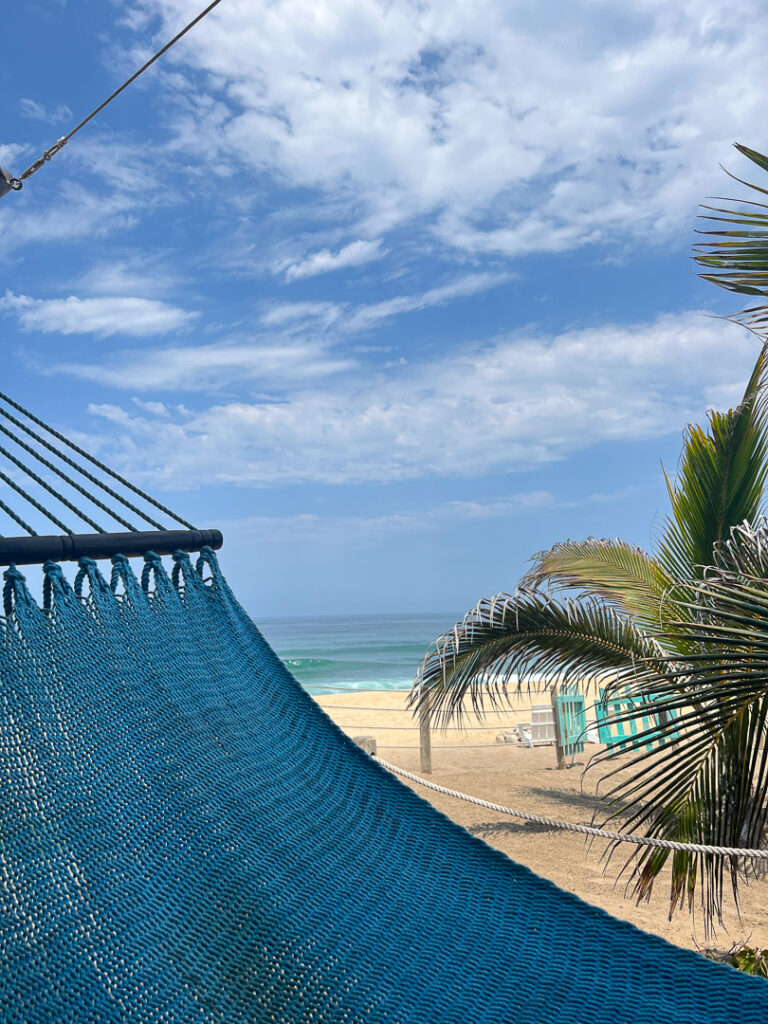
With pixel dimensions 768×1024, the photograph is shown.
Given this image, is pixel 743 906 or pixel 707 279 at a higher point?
pixel 707 279

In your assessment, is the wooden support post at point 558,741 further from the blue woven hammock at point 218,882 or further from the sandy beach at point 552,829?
the blue woven hammock at point 218,882

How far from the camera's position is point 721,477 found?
3.97m

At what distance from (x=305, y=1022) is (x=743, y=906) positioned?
3.95 meters

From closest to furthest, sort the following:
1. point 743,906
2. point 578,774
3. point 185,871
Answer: point 185,871
point 743,906
point 578,774

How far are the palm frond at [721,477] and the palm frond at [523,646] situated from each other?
0.66m

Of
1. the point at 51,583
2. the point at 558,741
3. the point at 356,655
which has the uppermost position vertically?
the point at 51,583

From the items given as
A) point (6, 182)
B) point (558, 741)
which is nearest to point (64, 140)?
point (6, 182)

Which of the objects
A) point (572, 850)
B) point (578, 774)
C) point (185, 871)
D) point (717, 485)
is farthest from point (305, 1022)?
point (578, 774)

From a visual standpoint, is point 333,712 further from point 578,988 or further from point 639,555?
point 578,988

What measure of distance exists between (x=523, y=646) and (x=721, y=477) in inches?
58.9

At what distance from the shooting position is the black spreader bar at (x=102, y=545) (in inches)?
62.3

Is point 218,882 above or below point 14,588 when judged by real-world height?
below

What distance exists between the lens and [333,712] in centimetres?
1748

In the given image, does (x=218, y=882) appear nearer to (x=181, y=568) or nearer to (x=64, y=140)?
(x=181, y=568)
